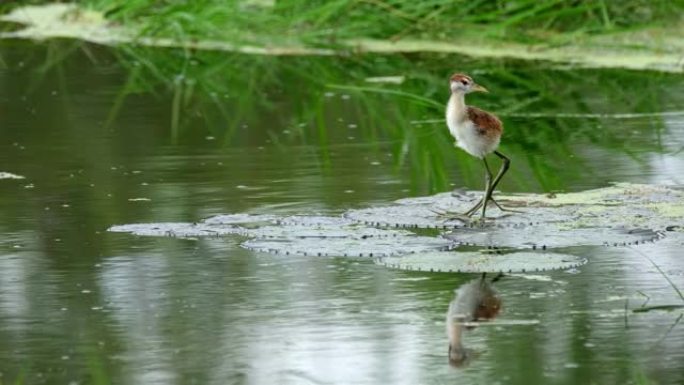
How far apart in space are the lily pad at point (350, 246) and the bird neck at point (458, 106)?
84 centimetres

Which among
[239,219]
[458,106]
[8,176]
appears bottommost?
[239,219]

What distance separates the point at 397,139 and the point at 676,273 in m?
4.24

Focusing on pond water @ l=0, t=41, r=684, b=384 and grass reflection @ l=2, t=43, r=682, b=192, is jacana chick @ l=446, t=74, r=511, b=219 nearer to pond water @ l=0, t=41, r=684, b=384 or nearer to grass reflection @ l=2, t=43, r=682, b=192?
pond water @ l=0, t=41, r=684, b=384

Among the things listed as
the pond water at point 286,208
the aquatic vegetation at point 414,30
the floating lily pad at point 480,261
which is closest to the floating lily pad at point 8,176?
the pond water at point 286,208

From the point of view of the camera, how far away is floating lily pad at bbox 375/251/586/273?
7.36 m

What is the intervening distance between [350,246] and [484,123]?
42.6 inches

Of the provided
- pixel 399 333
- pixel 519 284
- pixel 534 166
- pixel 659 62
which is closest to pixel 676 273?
pixel 519 284

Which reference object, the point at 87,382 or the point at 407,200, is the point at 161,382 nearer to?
the point at 87,382

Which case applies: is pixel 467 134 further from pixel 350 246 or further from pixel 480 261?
pixel 480 261

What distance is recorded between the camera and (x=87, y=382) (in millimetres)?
5684

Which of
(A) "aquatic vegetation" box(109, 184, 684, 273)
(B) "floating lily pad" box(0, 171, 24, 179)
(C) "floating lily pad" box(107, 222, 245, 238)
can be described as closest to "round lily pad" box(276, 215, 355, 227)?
(A) "aquatic vegetation" box(109, 184, 684, 273)

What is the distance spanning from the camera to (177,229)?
8.34 metres

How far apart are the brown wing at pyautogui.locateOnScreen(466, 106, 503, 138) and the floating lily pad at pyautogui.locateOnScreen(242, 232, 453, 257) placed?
774mm

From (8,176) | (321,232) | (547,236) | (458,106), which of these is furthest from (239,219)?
(8,176)
